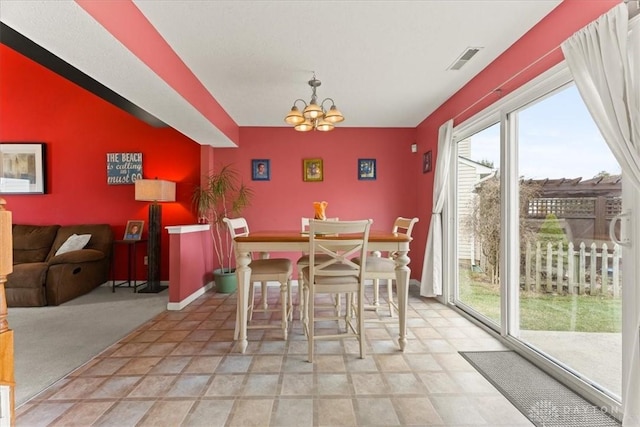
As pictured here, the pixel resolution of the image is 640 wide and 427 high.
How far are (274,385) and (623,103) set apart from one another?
241cm

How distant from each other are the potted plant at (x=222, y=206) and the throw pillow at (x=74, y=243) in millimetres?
1495

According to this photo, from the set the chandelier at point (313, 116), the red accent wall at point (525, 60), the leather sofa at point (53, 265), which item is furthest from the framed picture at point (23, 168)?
the red accent wall at point (525, 60)

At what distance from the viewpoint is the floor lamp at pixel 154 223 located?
3.87m

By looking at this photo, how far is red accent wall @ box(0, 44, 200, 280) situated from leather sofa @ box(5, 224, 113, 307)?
254 millimetres

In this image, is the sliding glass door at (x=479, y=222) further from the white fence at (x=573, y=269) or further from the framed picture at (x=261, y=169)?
the framed picture at (x=261, y=169)

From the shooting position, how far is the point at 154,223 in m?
3.98

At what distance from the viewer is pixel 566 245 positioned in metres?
2.00

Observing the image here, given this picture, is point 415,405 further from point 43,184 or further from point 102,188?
point 43,184

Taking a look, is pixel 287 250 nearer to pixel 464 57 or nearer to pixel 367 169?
pixel 464 57

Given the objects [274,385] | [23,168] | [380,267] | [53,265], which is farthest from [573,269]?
[23,168]

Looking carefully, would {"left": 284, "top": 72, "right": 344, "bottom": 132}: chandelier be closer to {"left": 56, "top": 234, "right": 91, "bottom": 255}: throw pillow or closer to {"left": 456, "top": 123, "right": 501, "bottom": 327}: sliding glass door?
{"left": 456, "top": 123, "right": 501, "bottom": 327}: sliding glass door

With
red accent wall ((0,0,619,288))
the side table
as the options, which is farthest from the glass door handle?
the side table

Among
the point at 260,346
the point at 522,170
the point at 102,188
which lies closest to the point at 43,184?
the point at 102,188

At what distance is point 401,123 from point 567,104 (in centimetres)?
250
